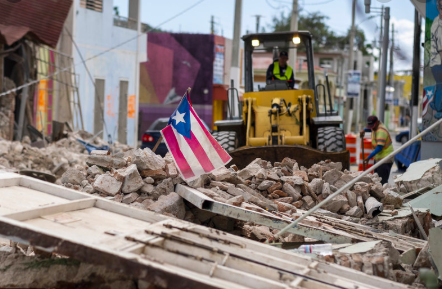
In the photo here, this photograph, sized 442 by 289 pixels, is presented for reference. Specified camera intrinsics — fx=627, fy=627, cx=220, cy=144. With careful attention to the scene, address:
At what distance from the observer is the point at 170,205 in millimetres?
6641

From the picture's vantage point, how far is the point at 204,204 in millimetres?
6316

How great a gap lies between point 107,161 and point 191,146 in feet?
4.95

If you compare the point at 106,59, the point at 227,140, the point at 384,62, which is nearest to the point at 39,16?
the point at 106,59

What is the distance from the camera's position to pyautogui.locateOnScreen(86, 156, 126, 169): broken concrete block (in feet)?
26.4

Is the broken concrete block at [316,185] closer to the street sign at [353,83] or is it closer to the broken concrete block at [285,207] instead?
the broken concrete block at [285,207]

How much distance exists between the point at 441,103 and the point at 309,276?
9426mm

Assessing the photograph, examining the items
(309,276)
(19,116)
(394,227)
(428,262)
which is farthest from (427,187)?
(19,116)

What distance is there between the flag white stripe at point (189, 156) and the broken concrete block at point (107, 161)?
1104mm

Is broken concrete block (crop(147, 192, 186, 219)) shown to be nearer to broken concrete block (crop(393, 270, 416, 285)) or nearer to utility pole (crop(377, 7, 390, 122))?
broken concrete block (crop(393, 270, 416, 285))

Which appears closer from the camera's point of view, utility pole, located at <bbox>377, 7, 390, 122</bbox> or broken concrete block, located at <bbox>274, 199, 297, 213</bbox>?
broken concrete block, located at <bbox>274, 199, 297, 213</bbox>

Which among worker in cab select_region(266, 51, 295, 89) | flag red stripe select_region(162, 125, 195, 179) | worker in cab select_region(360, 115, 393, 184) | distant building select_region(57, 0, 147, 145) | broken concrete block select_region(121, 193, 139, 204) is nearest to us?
broken concrete block select_region(121, 193, 139, 204)

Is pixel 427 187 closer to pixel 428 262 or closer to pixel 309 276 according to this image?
pixel 428 262

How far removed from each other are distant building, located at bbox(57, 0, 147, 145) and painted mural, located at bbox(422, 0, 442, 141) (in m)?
14.2

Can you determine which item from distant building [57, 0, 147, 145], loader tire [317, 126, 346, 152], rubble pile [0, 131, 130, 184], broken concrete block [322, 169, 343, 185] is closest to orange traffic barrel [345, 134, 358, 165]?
loader tire [317, 126, 346, 152]
